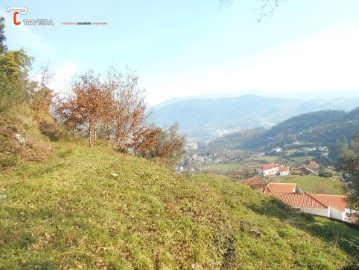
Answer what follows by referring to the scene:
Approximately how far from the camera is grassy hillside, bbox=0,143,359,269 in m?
8.94

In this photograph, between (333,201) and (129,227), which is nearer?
(129,227)

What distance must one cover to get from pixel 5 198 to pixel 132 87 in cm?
2101

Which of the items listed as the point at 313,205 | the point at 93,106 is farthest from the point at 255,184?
the point at 93,106

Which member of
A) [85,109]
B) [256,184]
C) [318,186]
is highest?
[85,109]

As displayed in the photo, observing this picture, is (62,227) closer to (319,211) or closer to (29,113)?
(29,113)

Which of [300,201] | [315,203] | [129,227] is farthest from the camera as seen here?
[315,203]

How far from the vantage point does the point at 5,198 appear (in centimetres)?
1152

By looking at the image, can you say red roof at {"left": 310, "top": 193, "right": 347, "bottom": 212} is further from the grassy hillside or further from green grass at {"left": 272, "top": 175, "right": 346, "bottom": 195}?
the grassy hillside

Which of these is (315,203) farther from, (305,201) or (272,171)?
(272,171)

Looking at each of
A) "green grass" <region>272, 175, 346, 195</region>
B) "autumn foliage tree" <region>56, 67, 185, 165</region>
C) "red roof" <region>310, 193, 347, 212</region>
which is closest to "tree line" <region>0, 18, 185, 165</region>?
"autumn foliage tree" <region>56, 67, 185, 165</region>

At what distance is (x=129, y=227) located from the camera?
428 inches

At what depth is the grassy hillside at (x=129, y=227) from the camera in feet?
29.3

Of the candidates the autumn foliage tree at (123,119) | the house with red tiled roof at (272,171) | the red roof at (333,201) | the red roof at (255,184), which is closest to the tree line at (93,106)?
the autumn foliage tree at (123,119)

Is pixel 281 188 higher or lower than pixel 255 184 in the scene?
lower
